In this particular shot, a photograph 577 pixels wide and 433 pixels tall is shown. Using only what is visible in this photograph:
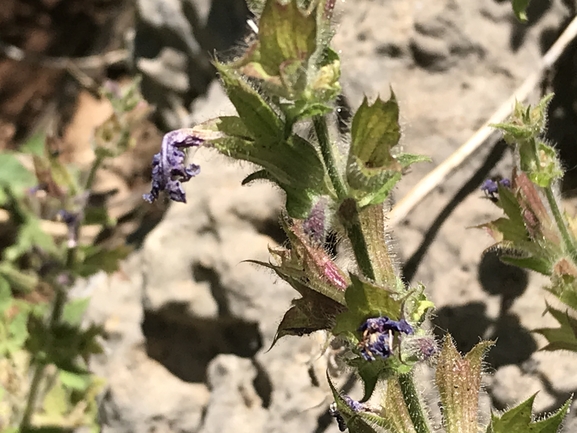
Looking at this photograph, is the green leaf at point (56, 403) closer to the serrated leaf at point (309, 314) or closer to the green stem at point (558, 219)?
the serrated leaf at point (309, 314)

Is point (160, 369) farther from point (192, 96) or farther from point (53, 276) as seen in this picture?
point (192, 96)

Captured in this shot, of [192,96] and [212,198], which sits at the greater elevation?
[192,96]

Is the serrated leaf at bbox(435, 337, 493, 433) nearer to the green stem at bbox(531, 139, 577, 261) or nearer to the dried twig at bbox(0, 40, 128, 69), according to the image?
the green stem at bbox(531, 139, 577, 261)

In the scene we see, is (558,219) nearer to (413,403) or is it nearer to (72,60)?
(413,403)

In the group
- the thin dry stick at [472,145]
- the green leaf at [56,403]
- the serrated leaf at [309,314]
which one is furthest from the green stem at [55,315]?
the serrated leaf at [309,314]

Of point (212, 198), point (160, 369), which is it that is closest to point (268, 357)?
point (160, 369)

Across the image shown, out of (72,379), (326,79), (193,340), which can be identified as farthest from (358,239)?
(72,379)

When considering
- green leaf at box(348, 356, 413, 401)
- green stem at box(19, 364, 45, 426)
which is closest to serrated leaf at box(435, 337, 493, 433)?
green leaf at box(348, 356, 413, 401)
